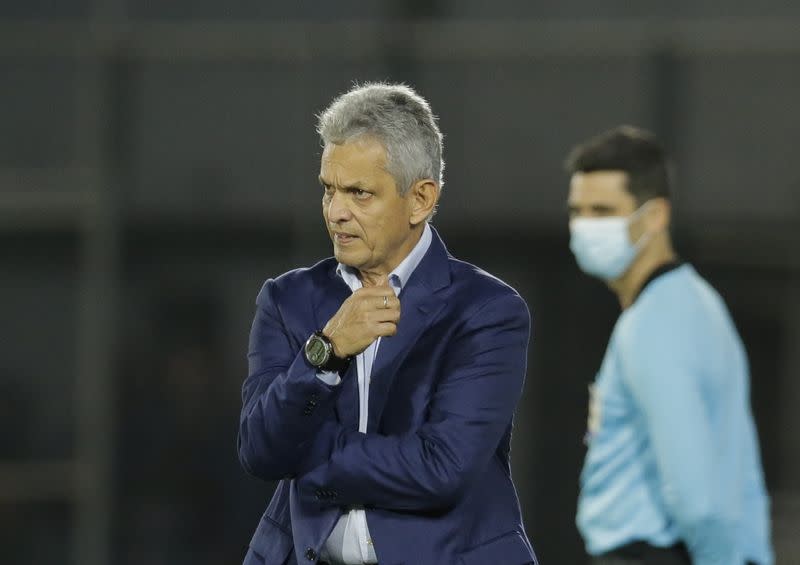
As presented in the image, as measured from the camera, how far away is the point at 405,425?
2.89m

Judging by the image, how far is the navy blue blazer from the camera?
9.11 ft

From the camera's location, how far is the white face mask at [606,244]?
14.9 feet

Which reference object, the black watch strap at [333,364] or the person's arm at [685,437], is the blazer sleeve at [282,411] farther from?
the person's arm at [685,437]

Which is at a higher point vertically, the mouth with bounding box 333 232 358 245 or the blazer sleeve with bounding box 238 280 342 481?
the mouth with bounding box 333 232 358 245

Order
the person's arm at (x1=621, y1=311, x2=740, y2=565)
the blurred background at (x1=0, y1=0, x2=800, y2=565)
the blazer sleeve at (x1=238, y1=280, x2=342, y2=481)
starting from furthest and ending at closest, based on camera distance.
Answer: the blurred background at (x1=0, y1=0, x2=800, y2=565) → the person's arm at (x1=621, y1=311, x2=740, y2=565) → the blazer sleeve at (x1=238, y1=280, x2=342, y2=481)

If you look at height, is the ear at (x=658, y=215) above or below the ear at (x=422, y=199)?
below

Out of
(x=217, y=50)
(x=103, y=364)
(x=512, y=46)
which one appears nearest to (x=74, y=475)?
(x=103, y=364)

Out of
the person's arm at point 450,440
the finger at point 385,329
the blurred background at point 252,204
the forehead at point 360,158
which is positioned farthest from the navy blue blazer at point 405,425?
the blurred background at point 252,204

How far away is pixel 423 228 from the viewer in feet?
9.86

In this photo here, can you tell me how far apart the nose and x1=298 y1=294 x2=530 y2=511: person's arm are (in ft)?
0.96

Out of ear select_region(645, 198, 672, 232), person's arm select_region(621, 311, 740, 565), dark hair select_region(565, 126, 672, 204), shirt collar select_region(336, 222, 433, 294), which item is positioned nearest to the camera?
shirt collar select_region(336, 222, 433, 294)

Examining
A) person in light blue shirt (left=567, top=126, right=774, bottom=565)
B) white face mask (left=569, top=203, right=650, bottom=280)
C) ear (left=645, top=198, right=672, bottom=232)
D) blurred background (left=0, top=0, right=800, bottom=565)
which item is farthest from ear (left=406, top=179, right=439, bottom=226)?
blurred background (left=0, top=0, right=800, bottom=565)

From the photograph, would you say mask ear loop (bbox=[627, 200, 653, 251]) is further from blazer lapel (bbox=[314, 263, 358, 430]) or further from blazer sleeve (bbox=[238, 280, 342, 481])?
blazer sleeve (bbox=[238, 280, 342, 481])

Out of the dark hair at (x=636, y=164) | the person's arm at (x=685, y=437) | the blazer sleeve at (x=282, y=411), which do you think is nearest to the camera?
the blazer sleeve at (x=282, y=411)
